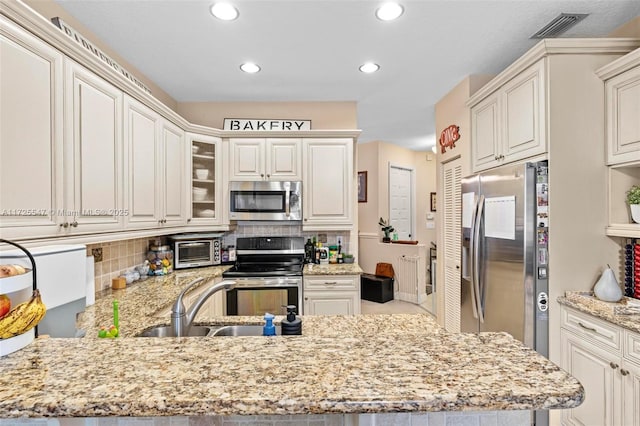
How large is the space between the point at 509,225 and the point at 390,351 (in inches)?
70.6

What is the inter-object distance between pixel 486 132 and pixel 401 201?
3.54 metres

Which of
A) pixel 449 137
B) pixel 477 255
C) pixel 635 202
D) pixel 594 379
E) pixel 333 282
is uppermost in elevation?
pixel 449 137

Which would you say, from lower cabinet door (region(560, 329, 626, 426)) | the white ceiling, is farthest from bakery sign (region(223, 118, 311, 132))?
lower cabinet door (region(560, 329, 626, 426))

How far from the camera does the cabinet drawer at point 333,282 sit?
10.1ft

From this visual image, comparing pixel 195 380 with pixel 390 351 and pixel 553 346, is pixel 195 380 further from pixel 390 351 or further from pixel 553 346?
pixel 553 346

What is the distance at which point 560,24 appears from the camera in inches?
86.8

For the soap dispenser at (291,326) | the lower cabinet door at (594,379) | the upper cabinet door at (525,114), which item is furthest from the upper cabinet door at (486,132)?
the soap dispenser at (291,326)

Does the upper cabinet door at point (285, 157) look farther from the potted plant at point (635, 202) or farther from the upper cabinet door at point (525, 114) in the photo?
the potted plant at point (635, 202)

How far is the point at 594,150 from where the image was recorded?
6.70 feet

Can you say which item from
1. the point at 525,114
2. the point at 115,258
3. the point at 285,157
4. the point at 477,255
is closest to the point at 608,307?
the point at 477,255

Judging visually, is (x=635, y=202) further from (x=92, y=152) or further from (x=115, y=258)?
(x=115, y=258)

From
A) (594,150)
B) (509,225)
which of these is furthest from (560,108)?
(509,225)

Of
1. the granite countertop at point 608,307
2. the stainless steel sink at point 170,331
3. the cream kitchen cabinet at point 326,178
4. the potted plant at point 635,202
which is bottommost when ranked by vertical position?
the stainless steel sink at point 170,331

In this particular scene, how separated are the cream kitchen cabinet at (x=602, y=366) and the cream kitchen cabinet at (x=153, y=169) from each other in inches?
116
